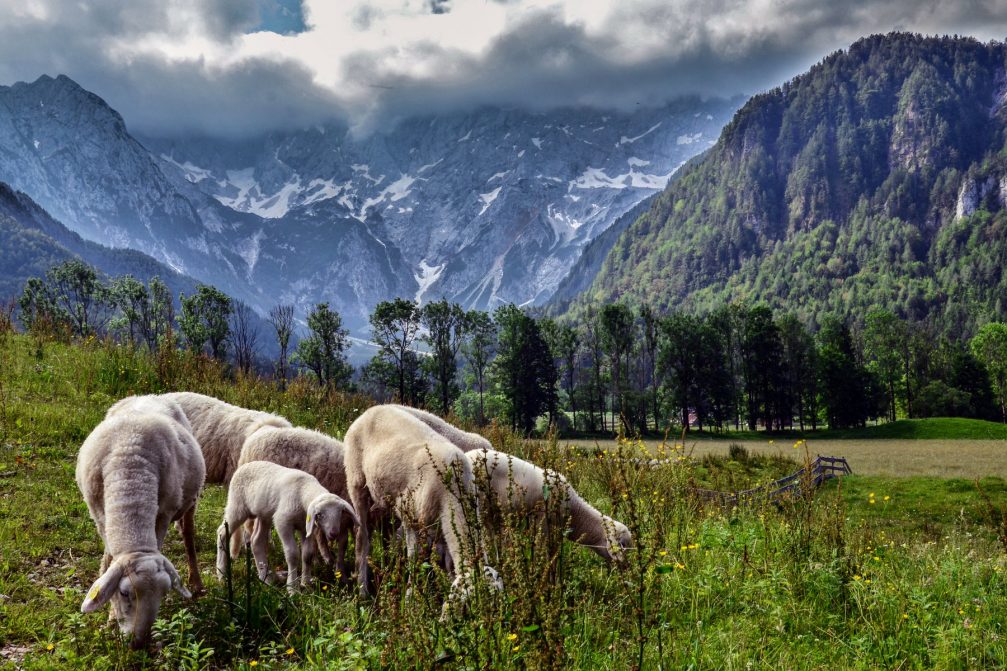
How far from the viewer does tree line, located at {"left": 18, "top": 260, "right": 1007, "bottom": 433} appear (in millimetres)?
81750

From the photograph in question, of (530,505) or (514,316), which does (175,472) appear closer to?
(530,505)

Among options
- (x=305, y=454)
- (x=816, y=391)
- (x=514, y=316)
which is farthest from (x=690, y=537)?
(x=816, y=391)

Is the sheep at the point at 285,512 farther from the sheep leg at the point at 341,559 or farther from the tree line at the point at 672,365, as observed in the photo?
the tree line at the point at 672,365

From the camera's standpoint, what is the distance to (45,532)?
21.9ft

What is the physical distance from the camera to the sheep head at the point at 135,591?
4516 mm

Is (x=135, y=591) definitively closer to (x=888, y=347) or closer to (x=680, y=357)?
(x=680, y=357)

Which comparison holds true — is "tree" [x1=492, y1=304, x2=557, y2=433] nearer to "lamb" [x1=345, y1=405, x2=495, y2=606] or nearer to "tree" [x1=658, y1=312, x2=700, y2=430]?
"tree" [x1=658, y1=312, x2=700, y2=430]

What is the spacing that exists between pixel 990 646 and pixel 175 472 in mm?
6898

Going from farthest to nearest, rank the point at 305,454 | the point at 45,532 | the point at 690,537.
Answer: the point at 305,454
the point at 690,537
the point at 45,532

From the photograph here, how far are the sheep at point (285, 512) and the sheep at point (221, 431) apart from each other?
5.65ft

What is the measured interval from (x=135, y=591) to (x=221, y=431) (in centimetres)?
440

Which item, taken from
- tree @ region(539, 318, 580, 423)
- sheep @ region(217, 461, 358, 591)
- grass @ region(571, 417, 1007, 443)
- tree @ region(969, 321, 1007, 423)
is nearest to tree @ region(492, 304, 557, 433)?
grass @ region(571, 417, 1007, 443)

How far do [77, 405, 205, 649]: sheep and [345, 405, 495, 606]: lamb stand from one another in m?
1.56

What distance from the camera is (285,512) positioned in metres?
6.39
